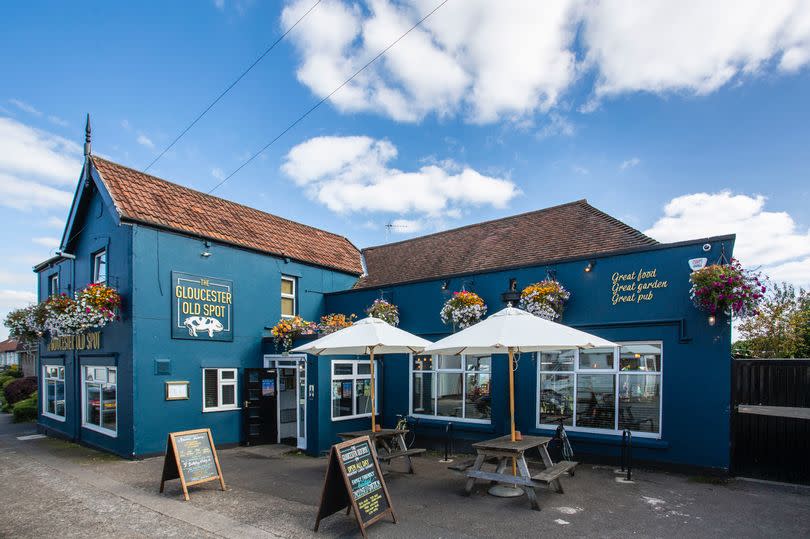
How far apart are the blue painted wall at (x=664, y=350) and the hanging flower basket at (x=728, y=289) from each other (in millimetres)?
431

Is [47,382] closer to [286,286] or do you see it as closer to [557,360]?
[286,286]

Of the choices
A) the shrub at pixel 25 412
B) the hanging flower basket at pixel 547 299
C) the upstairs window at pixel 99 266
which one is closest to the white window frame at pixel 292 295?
the upstairs window at pixel 99 266

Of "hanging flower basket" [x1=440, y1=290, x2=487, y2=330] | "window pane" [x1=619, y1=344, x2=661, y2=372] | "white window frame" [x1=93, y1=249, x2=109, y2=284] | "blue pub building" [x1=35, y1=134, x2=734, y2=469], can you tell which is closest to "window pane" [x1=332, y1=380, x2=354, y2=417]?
"blue pub building" [x1=35, y1=134, x2=734, y2=469]

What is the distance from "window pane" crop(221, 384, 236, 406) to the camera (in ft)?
40.5

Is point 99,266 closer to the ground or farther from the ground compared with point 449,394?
farther from the ground

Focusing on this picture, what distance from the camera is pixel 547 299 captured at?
9891mm

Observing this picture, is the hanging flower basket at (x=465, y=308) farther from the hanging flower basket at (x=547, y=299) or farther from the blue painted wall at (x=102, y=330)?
the blue painted wall at (x=102, y=330)

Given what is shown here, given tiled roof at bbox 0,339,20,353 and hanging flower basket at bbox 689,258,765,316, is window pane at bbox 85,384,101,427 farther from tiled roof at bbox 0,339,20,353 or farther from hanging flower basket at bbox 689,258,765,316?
tiled roof at bbox 0,339,20,353

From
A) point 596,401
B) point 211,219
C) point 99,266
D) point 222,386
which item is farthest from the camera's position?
point 211,219

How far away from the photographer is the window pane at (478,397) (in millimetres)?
11000

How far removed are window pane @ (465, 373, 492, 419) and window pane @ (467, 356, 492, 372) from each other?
14cm

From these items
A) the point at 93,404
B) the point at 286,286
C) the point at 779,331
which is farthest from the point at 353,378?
the point at 779,331

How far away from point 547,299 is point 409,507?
194 inches

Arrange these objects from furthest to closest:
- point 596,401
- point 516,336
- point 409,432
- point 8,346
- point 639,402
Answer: point 8,346 < point 409,432 < point 596,401 < point 639,402 < point 516,336
